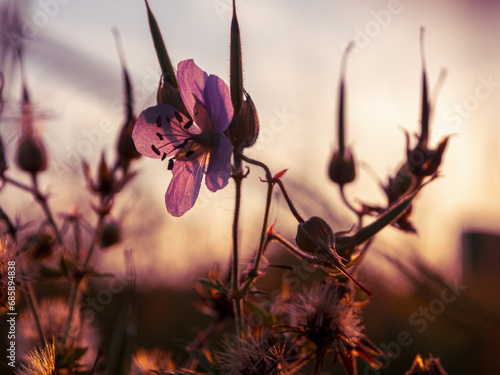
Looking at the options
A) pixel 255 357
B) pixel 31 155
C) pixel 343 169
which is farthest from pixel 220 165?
pixel 31 155

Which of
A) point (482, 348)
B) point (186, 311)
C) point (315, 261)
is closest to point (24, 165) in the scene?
point (315, 261)

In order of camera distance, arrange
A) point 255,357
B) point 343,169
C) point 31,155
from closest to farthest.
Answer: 1. point 255,357
2. point 343,169
3. point 31,155

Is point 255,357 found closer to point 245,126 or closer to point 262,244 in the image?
point 262,244

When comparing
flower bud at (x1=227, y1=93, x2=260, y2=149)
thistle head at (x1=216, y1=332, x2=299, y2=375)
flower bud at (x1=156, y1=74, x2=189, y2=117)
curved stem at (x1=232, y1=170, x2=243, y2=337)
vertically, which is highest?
flower bud at (x1=156, y1=74, x2=189, y2=117)

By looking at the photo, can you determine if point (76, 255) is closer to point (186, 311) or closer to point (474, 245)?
point (186, 311)

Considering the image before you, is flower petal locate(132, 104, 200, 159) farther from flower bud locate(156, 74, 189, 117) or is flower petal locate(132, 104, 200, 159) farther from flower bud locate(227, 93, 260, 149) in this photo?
flower bud locate(227, 93, 260, 149)

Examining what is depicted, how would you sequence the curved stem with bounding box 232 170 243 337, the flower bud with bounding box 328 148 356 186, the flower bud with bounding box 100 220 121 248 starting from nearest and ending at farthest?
the curved stem with bounding box 232 170 243 337 < the flower bud with bounding box 328 148 356 186 < the flower bud with bounding box 100 220 121 248

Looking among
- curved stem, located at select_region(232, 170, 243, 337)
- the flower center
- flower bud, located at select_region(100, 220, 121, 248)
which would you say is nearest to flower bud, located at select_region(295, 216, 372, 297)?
curved stem, located at select_region(232, 170, 243, 337)
